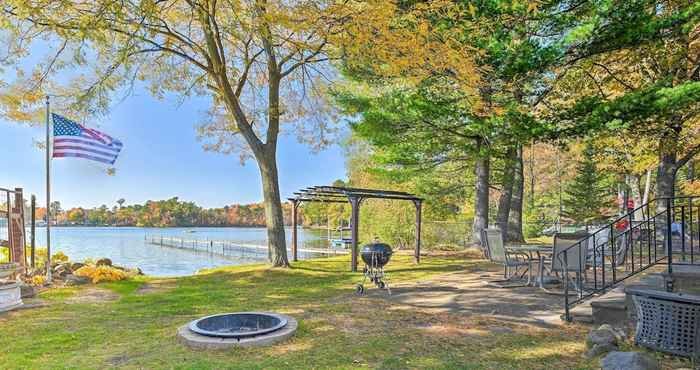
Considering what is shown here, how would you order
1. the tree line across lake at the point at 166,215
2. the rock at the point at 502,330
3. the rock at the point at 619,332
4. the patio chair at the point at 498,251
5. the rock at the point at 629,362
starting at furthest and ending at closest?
Result: the tree line across lake at the point at 166,215 < the patio chair at the point at 498,251 < the rock at the point at 502,330 < the rock at the point at 619,332 < the rock at the point at 629,362

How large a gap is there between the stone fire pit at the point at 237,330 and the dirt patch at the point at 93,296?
313cm

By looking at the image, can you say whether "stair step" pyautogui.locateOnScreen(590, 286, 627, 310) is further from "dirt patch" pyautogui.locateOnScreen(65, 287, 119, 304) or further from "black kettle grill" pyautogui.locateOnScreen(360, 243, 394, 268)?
"dirt patch" pyautogui.locateOnScreen(65, 287, 119, 304)

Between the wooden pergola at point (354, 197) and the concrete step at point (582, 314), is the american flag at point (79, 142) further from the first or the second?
the concrete step at point (582, 314)

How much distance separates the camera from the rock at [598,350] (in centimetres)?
358

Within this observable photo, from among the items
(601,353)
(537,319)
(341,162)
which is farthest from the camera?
(341,162)

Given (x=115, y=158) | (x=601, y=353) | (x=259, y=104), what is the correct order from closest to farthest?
1. (x=601, y=353)
2. (x=115, y=158)
3. (x=259, y=104)

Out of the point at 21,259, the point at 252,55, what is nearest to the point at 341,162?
the point at 252,55

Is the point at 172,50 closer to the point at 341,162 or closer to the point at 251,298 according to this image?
the point at 251,298

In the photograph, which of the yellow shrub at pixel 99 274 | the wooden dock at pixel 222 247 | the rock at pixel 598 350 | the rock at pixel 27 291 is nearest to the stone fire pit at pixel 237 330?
the rock at pixel 598 350

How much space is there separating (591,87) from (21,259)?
48.7 feet

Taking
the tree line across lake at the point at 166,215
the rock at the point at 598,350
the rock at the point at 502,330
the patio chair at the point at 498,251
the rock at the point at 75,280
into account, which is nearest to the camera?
the rock at the point at 598,350

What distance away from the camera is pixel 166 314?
18.4 ft

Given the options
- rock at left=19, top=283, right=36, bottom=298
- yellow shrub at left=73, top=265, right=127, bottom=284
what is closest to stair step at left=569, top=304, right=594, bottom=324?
rock at left=19, top=283, right=36, bottom=298

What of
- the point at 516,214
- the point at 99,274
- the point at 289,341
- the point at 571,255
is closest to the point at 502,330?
the point at 571,255
